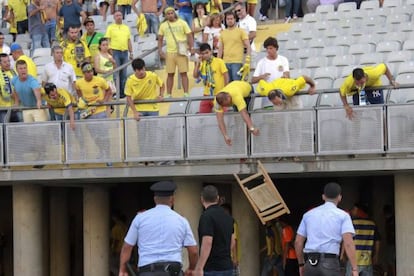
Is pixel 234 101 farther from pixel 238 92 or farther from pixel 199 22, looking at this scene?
pixel 199 22

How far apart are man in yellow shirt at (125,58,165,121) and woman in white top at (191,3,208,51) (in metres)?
3.35

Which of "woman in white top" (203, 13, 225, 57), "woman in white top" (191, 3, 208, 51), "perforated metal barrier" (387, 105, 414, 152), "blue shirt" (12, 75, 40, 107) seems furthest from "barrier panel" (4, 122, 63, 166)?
"perforated metal barrier" (387, 105, 414, 152)

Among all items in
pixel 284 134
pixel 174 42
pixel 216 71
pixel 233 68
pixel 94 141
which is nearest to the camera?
pixel 284 134

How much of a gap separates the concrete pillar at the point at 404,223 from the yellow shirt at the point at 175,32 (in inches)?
192

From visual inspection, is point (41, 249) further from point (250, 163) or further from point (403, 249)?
point (403, 249)

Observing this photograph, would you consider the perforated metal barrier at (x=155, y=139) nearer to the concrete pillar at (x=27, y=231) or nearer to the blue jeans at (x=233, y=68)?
the blue jeans at (x=233, y=68)

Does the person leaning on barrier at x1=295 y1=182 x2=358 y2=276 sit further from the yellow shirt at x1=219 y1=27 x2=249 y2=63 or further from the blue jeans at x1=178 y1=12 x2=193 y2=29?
the blue jeans at x1=178 y1=12 x2=193 y2=29

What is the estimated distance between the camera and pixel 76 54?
23.9 meters

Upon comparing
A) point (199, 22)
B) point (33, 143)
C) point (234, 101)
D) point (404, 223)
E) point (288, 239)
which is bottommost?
point (288, 239)

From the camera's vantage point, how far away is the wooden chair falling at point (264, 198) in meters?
20.0

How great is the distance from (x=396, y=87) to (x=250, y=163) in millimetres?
2552

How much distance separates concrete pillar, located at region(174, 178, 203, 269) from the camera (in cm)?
2119

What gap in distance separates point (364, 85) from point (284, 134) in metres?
1.47

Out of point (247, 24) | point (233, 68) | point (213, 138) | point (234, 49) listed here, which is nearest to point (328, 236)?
point (213, 138)
